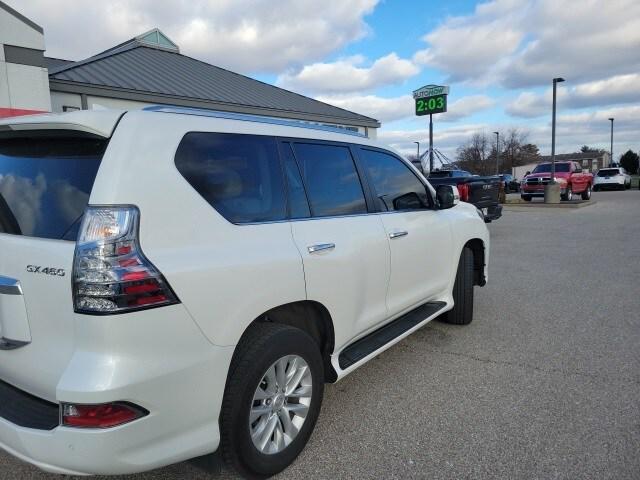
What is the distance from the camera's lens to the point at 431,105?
72.7 feet

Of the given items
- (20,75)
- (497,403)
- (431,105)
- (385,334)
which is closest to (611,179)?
(431,105)

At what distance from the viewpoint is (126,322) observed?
181cm

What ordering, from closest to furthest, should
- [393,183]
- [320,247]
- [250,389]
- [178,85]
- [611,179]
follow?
[250,389]
[320,247]
[393,183]
[178,85]
[611,179]

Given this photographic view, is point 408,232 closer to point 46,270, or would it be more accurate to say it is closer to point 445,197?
point 445,197

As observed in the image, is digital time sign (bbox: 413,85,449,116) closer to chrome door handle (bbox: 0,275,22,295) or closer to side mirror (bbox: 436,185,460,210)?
side mirror (bbox: 436,185,460,210)

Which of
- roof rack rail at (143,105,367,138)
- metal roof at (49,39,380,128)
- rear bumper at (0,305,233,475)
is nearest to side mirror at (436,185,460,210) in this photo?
roof rack rail at (143,105,367,138)

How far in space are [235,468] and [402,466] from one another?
3.06 feet

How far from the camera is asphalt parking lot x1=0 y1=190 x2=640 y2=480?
258 centimetres

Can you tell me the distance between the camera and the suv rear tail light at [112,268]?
1.80 metres

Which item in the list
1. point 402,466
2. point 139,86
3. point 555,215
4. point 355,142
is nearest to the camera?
point 402,466

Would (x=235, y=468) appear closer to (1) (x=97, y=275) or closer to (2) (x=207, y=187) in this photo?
(1) (x=97, y=275)

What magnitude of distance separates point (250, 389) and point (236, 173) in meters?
1.07

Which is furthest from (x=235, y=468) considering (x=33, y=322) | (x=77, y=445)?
(x=33, y=322)

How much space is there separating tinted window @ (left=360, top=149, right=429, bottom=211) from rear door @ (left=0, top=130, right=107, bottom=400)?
202 cm
